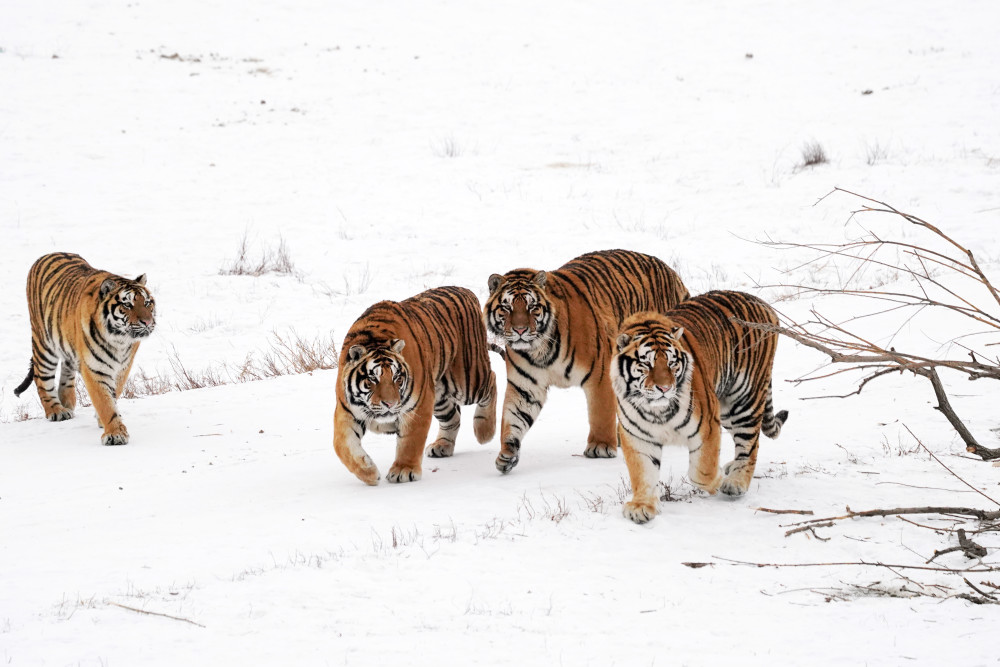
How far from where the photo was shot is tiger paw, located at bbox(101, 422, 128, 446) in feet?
22.0

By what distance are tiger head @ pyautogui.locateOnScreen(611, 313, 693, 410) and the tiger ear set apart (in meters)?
4.11

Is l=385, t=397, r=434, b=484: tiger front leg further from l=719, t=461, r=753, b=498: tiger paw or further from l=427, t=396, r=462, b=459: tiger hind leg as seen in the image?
l=719, t=461, r=753, b=498: tiger paw

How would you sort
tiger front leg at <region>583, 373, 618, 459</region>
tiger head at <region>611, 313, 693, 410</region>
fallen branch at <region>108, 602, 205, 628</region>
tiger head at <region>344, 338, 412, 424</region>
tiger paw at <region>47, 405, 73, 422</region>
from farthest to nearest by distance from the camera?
tiger paw at <region>47, 405, 73, 422</region>
tiger front leg at <region>583, 373, 618, 459</region>
tiger head at <region>344, 338, 412, 424</region>
tiger head at <region>611, 313, 693, 410</region>
fallen branch at <region>108, 602, 205, 628</region>

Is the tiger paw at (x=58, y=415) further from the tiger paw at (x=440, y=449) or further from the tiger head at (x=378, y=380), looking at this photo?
the tiger head at (x=378, y=380)

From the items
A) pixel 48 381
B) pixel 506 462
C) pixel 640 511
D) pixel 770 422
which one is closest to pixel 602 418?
pixel 506 462

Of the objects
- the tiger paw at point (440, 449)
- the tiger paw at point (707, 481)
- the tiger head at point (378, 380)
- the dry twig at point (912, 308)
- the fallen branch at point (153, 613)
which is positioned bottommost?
the fallen branch at point (153, 613)

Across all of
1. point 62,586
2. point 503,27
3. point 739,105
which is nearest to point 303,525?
point 62,586

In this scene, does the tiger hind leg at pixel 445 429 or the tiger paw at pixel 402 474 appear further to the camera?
the tiger hind leg at pixel 445 429

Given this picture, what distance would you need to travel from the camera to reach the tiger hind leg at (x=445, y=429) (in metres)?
6.27

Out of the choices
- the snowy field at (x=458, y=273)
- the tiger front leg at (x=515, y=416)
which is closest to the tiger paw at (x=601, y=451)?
the snowy field at (x=458, y=273)

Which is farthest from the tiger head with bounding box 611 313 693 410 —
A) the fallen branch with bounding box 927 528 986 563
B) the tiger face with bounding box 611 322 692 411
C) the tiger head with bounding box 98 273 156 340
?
the tiger head with bounding box 98 273 156 340

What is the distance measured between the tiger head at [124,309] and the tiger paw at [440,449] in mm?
2307

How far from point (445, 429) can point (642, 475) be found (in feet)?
7.05

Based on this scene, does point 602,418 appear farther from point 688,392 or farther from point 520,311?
point 688,392
